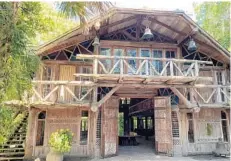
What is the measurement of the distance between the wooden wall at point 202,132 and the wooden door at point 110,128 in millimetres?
3532

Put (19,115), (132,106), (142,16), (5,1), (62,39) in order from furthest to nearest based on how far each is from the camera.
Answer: (132,106) < (19,115) < (142,16) < (62,39) < (5,1)

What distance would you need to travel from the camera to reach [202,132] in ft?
35.9

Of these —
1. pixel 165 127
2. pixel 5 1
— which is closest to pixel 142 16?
pixel 165 127

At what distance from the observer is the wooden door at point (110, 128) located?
32.6 feet

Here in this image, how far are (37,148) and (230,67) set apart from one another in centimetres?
1124

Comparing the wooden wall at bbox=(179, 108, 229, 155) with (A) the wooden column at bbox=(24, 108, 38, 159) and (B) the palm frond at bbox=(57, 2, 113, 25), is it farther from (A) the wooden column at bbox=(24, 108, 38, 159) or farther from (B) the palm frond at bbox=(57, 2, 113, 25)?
(B) the palm frond at bbox=(57, 2, 113, 25)

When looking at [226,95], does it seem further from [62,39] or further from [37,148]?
[37,148]

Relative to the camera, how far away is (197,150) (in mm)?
10586

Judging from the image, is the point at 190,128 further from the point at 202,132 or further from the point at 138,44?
the point at 138,44

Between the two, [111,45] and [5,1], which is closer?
[5,1]

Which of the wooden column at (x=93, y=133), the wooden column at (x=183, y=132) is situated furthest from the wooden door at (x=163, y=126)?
the wooden column at (x=93, y=133)

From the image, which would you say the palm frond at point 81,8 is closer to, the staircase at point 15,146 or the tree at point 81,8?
the tree at point 81,8

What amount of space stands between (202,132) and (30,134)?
8.98m

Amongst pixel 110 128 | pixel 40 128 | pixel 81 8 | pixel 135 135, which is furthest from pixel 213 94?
pixel 40 128
